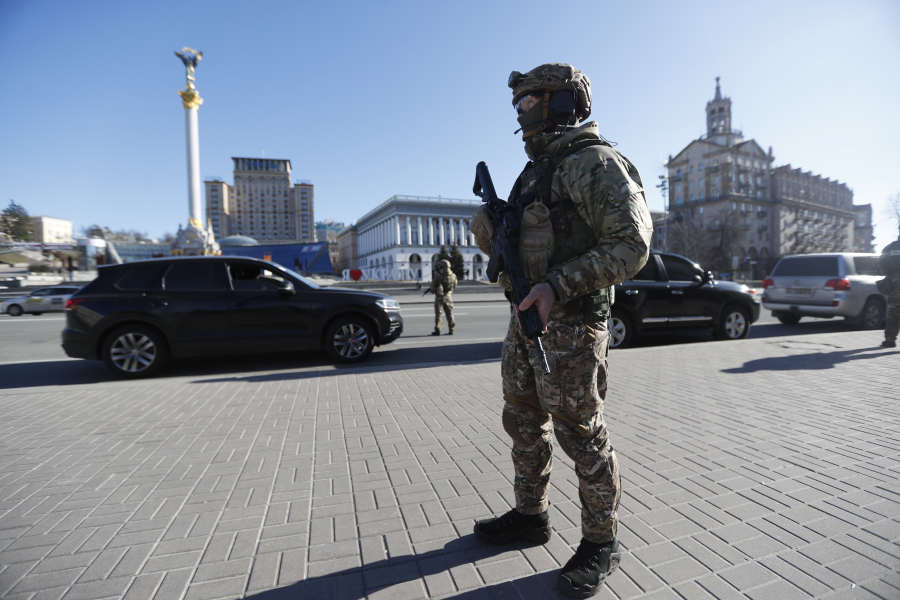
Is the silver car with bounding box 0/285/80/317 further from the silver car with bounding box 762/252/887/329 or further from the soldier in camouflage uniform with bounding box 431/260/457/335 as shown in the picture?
the silver car with bounding box 762/252/887/329

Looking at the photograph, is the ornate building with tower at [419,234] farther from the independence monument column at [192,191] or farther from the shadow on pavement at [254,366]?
the shadow on pavement at [254,366]

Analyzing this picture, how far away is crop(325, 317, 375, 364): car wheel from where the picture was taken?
274 inches

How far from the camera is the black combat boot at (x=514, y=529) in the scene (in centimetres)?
221

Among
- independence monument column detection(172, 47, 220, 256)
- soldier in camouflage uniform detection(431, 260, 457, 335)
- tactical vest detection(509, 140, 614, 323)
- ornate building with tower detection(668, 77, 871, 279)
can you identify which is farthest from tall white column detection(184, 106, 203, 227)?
ornate building with tower detection(668, 77, 871, 279)

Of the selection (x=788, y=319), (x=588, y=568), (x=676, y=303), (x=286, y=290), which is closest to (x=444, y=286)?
(x=286, y=290)

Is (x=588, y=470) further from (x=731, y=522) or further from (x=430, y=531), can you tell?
(x=731, y=522)

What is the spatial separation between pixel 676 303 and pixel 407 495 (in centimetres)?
726

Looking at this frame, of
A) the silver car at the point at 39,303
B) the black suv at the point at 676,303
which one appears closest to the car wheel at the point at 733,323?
the black suv at the point at 676,303

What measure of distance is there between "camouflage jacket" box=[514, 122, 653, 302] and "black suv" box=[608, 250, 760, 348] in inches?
253

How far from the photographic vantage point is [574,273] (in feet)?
5.66

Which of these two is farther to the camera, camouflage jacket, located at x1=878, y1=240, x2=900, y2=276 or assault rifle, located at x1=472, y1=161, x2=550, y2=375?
camouflage jacket, located at x1=878, y1=240, x2=900, y2=276

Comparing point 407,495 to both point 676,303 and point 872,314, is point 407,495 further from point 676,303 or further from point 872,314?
point 872,314

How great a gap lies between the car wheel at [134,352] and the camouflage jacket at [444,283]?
218 inches

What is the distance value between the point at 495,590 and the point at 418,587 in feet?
1.09
